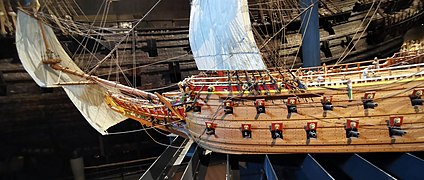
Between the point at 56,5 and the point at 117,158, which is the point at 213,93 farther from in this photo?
the point at 56,5

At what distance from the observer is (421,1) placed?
314 inches

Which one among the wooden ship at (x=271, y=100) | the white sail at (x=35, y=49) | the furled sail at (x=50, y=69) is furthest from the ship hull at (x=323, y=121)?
the white sail at (x=35, y=49)

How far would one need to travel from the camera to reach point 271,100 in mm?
3592

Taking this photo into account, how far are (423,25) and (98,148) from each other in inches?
389

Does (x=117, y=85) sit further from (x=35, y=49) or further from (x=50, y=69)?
(x=35, y=49)

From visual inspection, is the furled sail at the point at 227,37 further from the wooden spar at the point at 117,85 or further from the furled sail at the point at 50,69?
the furled sail at the point at 50,69

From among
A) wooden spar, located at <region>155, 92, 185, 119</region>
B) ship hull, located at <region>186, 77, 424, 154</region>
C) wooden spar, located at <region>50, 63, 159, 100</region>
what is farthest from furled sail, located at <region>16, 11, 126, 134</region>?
ship hull, located at <region>186, 77, 424, 154</region>

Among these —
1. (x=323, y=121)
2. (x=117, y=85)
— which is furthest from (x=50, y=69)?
(x=323, y=121)

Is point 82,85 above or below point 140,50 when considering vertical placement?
below

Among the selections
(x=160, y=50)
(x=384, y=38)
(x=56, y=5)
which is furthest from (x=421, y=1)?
(x=56, y=5)

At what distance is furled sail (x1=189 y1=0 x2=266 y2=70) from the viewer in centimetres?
350

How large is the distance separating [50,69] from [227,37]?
10.7ft

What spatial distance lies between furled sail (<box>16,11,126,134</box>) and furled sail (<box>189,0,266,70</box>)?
97.6 inches

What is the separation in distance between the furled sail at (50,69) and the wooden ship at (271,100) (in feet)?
0.05
